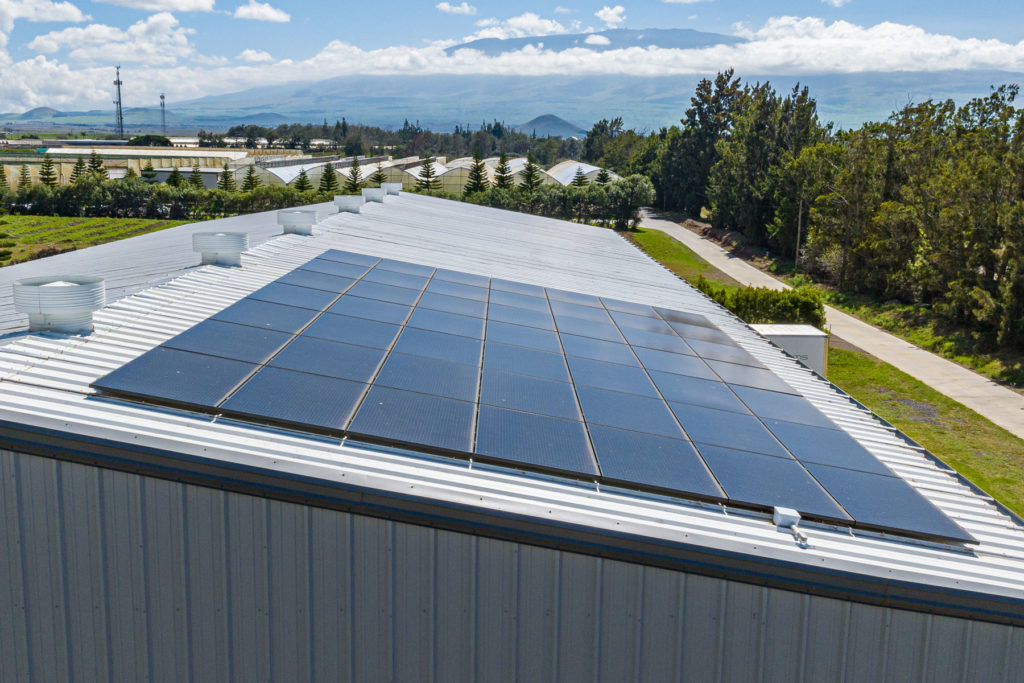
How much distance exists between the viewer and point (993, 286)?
35.9 meters

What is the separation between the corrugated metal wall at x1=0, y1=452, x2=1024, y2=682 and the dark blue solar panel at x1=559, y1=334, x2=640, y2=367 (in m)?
4.73

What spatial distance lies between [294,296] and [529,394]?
4.20 meters

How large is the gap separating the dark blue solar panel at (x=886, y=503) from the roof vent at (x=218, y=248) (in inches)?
366

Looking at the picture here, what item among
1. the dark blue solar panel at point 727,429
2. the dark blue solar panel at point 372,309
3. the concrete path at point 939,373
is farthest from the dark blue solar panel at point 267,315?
the concrete path at point 939,373

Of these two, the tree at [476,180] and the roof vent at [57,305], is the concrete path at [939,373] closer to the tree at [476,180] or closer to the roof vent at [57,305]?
the roof vent at [57,305]

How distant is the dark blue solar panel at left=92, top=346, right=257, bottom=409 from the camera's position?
22.9ft

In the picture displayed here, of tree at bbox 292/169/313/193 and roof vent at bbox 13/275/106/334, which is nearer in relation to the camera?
roof vent at bbox 13/275/106/334

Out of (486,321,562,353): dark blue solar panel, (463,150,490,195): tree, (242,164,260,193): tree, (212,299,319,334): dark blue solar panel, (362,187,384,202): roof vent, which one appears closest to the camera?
(212,299,319,334): dark blue solar panel

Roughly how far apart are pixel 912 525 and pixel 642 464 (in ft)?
8.45

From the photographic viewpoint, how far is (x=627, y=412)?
8734 mm

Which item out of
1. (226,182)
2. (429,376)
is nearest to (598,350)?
(429,376)

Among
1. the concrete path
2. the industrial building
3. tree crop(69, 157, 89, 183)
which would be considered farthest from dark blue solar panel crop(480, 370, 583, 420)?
tree crop(69, 157, 89, 183)

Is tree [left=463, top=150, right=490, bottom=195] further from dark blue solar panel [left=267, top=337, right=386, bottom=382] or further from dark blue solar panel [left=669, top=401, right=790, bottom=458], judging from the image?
dark blue solar panel [left=669, top=401, right=790, bottom=458]

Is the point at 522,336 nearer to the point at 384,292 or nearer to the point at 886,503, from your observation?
the point at 384,292
